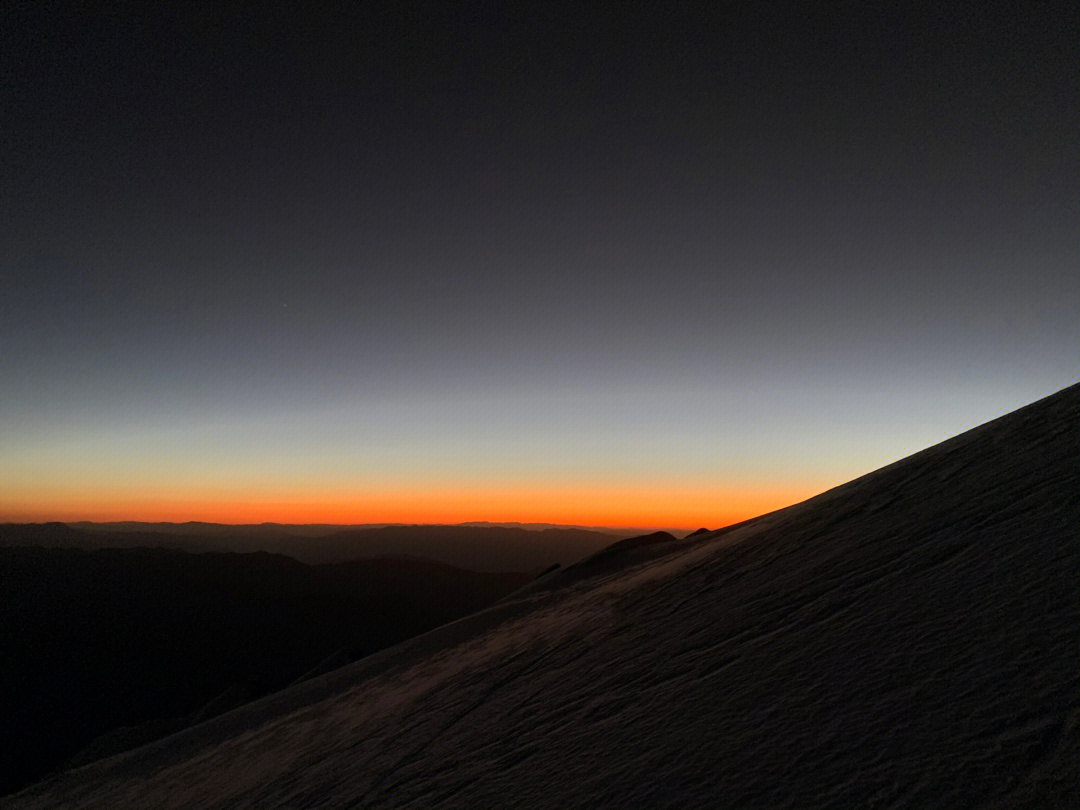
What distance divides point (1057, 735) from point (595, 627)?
4.61 metres

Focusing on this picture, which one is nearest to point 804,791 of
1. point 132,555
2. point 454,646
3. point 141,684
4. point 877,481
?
point 877,481

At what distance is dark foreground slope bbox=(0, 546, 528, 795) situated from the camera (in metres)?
25.5

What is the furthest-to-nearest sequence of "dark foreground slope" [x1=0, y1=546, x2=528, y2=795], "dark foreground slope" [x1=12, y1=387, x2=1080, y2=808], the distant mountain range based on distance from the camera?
1. the distant mountain range
2. "dark foreground slope" [x1=0, y1=546, x2=528, y2=795]
3. "dark foreground slope" [x1=12, y1=387, x2=1080, y2=808]

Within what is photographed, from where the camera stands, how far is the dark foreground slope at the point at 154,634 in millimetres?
25500

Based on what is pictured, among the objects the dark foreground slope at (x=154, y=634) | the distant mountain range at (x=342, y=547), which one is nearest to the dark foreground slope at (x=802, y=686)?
the dark foreground slope at (x=154, y=634)

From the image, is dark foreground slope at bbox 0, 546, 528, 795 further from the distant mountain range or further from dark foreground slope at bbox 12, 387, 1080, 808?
the distant mountain range

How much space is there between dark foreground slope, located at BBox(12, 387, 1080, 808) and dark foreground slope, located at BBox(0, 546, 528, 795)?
538 inches

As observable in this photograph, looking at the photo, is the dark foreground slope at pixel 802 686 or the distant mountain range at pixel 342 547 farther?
the distant mountain range at pixel 342 547

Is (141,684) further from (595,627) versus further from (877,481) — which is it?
(877,481)

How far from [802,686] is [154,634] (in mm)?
44835

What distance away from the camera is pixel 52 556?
53781 mm

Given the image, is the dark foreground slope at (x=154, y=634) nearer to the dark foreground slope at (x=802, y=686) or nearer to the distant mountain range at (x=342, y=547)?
the dark foreground slope at (x=802, y=686)

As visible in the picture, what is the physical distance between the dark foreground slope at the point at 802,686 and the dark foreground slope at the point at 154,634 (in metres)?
13.7

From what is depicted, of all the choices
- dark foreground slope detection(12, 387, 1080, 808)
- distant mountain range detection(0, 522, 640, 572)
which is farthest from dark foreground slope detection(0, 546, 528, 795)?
distant mountain range detection(0, 522, 640, 572)
